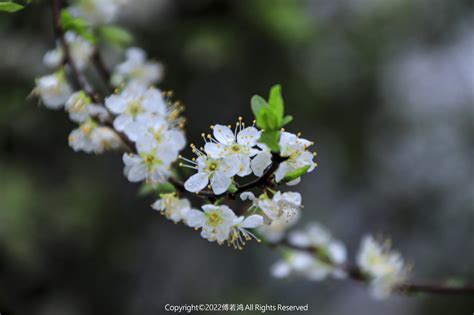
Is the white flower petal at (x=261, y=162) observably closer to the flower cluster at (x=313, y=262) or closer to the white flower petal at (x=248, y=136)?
the white flower petal at (x=248, y=136)

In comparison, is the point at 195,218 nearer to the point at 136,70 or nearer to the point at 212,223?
the point at 212,223

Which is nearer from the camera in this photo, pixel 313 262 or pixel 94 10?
pixel 94 10

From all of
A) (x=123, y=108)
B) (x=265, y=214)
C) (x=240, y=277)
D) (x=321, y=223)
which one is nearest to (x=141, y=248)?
(x=240, y=277)

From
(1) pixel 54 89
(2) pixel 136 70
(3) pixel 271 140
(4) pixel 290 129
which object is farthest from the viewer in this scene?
(4) pixel 290 129

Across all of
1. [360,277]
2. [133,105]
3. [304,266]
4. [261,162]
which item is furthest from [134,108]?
[360,277]

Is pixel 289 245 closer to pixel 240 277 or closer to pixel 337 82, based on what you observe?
pixel 240 277

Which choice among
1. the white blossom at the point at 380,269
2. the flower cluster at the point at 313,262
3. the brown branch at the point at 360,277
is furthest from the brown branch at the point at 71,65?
the white blossom at the point at 380,269

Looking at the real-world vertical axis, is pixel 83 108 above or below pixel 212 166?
above
